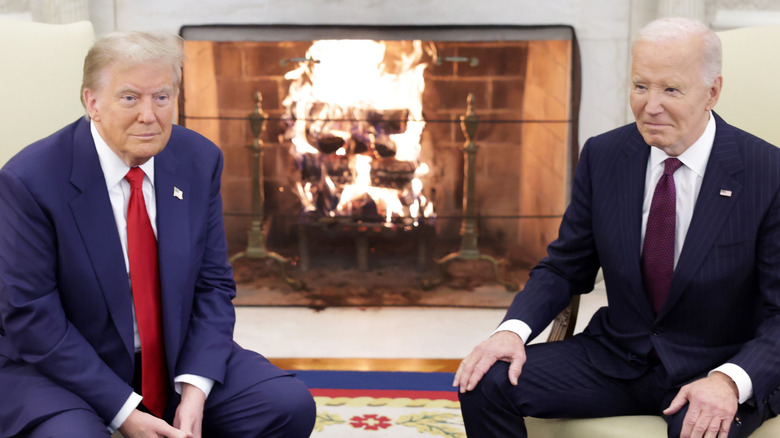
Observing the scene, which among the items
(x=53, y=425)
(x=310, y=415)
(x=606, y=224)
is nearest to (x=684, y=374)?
(x=606, y=224)

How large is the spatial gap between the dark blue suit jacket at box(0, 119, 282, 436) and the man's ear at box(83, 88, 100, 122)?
0.04 m

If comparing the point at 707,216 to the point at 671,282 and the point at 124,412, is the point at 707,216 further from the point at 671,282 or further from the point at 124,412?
the point at 124,412

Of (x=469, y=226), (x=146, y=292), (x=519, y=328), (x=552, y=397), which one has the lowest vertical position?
(x=469, y=226)

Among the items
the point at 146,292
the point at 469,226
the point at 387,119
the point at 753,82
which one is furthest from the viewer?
the point at 469,226

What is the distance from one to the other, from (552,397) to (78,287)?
0.97 metres

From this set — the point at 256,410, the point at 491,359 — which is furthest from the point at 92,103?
the point at 491,359

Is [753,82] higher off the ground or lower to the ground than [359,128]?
higher

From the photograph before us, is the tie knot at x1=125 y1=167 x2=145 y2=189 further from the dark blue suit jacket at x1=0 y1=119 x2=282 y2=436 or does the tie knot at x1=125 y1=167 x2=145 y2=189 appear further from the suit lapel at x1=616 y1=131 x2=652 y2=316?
the suit lapel at x1=616 y1=131 x2=652 y2=316

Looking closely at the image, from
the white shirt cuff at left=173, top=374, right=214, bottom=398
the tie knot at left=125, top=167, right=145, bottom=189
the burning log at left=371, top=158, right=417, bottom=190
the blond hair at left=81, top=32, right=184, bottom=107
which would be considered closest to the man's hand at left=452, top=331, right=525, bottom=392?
the white shirt cuff at left=173, top=374, right=214, bottom=398

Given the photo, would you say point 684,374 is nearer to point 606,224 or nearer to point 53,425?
point 606,224

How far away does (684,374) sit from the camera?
1.85 metres

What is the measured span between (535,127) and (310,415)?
233 centimetres

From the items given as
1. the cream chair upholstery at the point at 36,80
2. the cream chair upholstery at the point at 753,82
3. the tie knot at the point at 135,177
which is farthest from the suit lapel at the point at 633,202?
the cream chair upholstery at the point at 36,80

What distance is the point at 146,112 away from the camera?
5.77 feet
